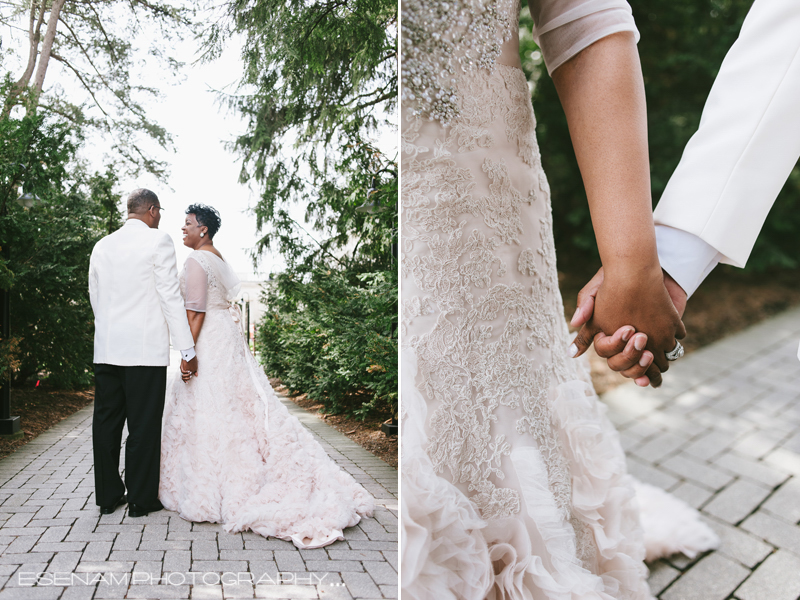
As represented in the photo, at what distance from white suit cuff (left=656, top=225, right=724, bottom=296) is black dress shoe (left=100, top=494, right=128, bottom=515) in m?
1.11

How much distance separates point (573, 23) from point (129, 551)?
4.09 feet

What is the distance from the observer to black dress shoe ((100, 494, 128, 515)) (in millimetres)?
999

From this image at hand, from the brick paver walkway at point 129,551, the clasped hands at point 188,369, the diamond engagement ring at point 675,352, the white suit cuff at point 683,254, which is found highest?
the white suit cuff at point 683,254

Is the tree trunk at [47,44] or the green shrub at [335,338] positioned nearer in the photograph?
the tree trunk at [47,44]

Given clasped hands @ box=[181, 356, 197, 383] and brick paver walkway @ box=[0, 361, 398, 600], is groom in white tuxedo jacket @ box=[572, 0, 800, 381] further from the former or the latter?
clasped hands @ box=[181, 356, 197, 383]

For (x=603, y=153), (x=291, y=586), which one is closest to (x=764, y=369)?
(x=603, y=153)

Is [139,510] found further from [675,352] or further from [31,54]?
[675,352]

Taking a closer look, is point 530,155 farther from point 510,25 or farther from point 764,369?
point 764,369

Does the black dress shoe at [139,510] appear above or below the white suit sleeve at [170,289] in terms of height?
below

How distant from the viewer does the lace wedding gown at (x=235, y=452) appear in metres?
1.04

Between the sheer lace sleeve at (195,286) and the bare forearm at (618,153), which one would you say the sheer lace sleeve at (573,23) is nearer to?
the bare forearm at (618,153)

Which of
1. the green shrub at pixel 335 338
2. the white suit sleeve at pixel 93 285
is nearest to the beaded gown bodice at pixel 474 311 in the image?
the green shrub at pixel 335 338

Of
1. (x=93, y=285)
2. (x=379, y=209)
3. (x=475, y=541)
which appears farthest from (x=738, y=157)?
(x=93, y=285)

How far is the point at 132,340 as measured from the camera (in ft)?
3.34
